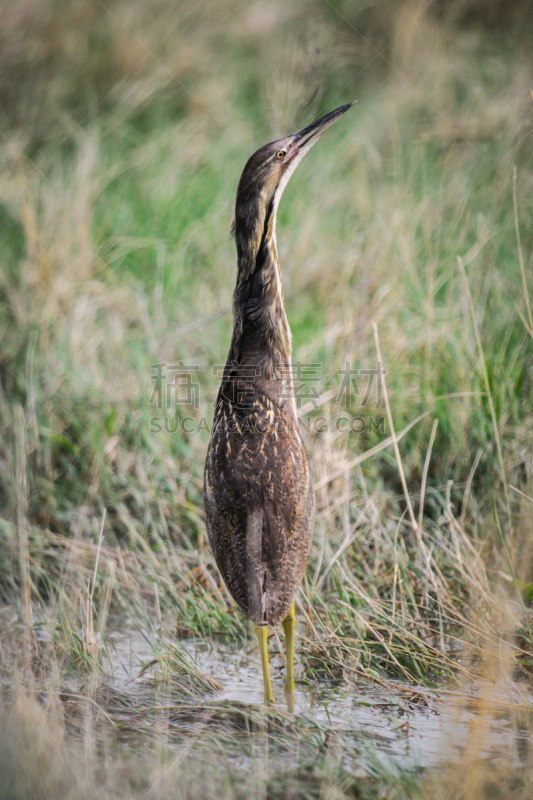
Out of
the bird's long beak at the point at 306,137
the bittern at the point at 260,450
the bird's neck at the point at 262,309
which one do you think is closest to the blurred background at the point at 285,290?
the bittern at the point at 260,450

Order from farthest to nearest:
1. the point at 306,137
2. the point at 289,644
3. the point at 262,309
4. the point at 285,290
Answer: the point at 285,290, the point at 306,137, the point at 289,644, the point at 262,309

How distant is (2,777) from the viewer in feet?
8.66

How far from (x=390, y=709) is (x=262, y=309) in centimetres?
179

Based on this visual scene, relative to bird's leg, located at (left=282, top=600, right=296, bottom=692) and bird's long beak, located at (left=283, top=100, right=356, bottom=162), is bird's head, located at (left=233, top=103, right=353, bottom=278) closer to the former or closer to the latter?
bird's long beak, located at (left=283, top=100, right=356, bottom=162)

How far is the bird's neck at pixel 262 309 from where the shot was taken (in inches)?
140

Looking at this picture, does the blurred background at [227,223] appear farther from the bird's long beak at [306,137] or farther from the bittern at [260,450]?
the bittern at [260,450]

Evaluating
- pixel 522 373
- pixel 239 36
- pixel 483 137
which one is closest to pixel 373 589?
pixel 522 373

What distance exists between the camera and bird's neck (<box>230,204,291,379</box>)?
3555mm

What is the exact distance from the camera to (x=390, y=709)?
11.2 ft

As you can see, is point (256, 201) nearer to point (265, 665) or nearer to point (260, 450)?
point (260, 450)

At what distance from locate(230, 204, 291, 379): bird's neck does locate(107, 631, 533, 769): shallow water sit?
144 centimetres

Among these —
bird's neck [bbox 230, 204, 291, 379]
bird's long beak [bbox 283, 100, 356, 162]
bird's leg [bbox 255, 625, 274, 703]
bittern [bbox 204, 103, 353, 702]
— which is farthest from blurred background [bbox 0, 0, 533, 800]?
bird's long beak [bbox 283, 100, 356, 162]

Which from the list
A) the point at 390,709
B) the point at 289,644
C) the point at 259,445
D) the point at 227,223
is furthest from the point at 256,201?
the point at 227,223

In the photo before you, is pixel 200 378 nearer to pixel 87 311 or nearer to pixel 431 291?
pixel 87 311
